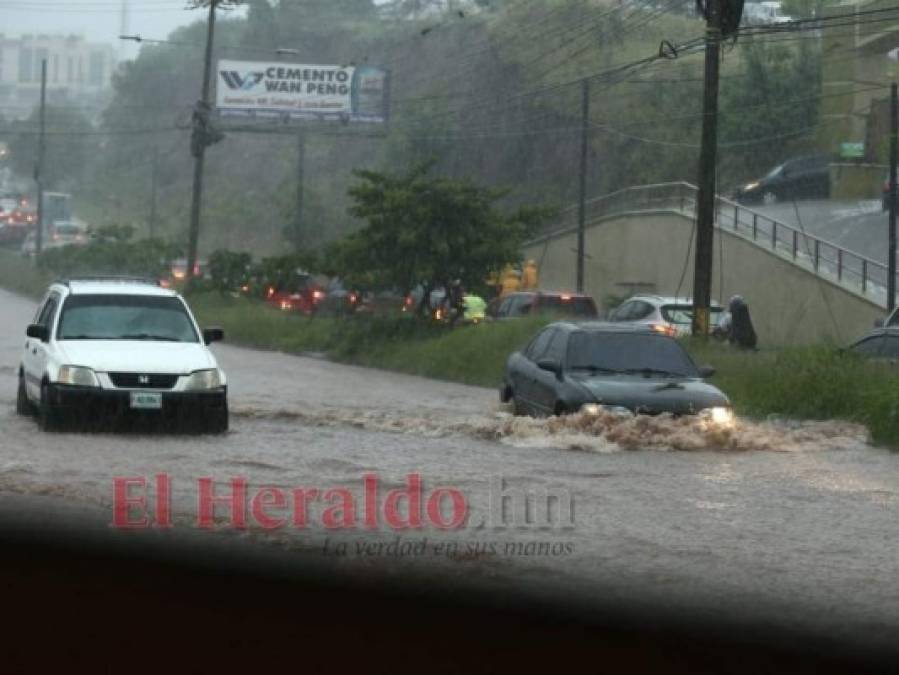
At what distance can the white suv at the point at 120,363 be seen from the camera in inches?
715

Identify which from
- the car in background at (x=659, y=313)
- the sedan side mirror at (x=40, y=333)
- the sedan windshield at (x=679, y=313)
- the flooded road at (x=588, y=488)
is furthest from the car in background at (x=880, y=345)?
the sedan side mirror at (x=40, y=333)

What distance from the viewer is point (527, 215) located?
37844mm

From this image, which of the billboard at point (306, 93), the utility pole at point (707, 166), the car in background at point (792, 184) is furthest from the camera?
the billboard at point (306, 93)

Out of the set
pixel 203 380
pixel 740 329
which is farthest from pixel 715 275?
pixel 203 380

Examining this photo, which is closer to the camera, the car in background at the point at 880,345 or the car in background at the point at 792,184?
the car in background at the point at 880,345

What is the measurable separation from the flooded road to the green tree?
12190 millimetres

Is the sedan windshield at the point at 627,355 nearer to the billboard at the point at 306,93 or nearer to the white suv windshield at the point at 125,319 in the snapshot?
the white suv windshield at the point at 125,319

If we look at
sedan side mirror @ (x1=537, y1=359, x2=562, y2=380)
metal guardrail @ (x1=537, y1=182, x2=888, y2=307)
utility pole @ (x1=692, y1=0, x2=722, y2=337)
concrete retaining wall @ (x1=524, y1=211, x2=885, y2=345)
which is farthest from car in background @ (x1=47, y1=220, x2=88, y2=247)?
sedan side mirror @ (x1=537, y1=359, x2=562, y2=380)

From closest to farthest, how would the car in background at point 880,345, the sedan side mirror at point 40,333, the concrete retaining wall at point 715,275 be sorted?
1. the sedan side mirror at point 40,333
2. the car in background at point 880,345
3. the concrete retaining wall at point 715,275

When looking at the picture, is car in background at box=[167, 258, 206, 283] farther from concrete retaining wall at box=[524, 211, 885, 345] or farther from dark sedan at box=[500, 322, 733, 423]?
dark sedan at box=[500, 322, 733, 423]

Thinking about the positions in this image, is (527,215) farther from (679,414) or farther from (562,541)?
(562,541)

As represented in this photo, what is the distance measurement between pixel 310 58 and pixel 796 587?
389ft

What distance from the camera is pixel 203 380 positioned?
18609 millimetres

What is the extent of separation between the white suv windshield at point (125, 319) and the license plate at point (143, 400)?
56.0 inches
